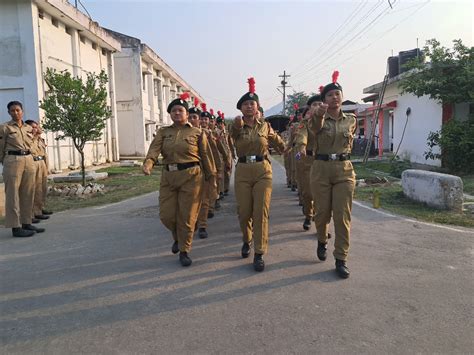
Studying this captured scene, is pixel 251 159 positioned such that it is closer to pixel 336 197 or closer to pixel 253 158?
pixel 253 158

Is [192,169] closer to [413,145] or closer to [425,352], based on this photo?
[425,352]

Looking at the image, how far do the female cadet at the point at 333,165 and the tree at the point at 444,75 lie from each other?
9036 mm

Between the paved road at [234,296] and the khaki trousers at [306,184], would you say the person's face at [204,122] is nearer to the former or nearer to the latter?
the khaki trousers at [306,184]

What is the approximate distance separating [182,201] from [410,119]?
14.3 metres

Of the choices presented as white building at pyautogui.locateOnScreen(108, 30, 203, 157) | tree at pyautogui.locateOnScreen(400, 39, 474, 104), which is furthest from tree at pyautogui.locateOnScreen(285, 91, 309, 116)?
tree at pyautogui.locateOnScreen(400, 39, 474, 104)

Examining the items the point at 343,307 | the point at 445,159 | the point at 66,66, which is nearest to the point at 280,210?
the point at 343,307

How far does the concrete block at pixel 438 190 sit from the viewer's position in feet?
22.8

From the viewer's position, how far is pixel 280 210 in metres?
7.56

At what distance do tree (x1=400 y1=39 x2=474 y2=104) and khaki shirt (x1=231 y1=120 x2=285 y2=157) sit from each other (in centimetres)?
927

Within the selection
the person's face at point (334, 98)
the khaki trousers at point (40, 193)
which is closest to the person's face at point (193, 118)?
the person's face at point (334, 98)

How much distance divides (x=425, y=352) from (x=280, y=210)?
16.3 feet

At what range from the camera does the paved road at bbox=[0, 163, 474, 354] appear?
2842mm

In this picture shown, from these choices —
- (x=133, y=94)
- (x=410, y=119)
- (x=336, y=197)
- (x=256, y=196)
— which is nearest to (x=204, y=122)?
(x=256, y=196)

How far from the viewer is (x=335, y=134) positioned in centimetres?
433
